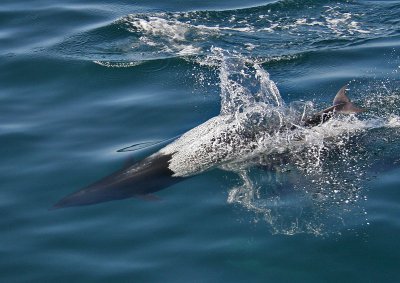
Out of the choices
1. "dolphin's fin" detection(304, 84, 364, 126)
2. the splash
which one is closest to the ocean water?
the splash

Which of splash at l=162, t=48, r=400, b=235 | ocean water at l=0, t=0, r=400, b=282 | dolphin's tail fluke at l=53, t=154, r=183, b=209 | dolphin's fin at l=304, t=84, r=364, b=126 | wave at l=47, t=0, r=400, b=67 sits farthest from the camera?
wave at l=47, t=0, r=400, b=67

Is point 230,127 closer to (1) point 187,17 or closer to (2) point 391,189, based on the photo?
(2) point 391,189

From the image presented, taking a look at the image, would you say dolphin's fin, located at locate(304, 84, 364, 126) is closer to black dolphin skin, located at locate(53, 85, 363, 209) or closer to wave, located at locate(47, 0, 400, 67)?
black dolphin skin, located at locate(53, 85, 363, 209)

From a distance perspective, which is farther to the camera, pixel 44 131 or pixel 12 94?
pixel 12 94

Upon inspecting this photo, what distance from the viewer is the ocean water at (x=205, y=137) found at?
9.03 m

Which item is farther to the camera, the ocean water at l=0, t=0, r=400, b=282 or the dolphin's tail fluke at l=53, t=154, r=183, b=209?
the dolphin's tail fluke at l=53, t=154, r=183, b=209

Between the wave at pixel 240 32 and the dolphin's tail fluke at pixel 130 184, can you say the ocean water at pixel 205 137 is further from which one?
the dolphin's tail fluke at pixel 130 184

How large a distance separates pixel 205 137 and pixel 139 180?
1.63m

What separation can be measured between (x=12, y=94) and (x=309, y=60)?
5891mm

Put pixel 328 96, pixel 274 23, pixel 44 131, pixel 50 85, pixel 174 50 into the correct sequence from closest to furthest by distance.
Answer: pixel 44 131
pixel 328 96
pixel 50 85
pixel 174 50
pixel 274 23

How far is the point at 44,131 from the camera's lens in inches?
492

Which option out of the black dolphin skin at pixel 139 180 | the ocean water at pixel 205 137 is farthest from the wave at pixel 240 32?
the black dolphin skin at pixel 139 180

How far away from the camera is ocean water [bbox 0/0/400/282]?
903 cm

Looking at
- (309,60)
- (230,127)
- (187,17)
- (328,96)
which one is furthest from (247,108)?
(187,17)
